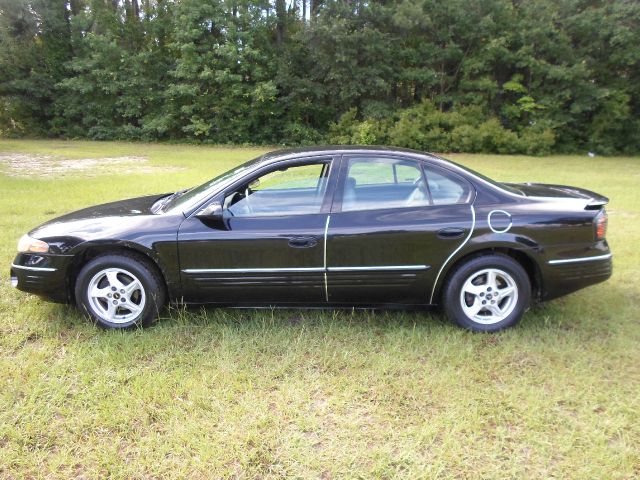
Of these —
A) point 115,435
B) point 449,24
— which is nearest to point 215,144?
point 449,24

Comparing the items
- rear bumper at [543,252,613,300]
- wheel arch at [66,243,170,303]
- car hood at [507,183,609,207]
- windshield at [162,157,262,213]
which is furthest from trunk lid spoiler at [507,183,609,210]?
wheel arch at [66,243,170,303]

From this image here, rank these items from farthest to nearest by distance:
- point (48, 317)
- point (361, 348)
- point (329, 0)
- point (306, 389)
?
point (329, 0)
point (48, 317)
point (361, 348)
point (306, 389)

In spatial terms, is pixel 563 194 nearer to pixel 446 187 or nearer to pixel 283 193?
pixel 446 187

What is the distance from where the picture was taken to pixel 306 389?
299 centimetres

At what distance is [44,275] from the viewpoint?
366cm

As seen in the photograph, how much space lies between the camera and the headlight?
368 cm

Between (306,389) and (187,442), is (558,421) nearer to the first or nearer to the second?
(306,389)

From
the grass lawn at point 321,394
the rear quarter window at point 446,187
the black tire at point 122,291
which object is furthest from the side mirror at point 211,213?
the rear quarter window at point 446,187

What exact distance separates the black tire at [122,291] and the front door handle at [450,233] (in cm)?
216

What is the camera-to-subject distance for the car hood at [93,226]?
3.64 meters

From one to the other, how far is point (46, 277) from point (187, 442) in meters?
1.95

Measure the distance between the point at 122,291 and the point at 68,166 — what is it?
1261 cm

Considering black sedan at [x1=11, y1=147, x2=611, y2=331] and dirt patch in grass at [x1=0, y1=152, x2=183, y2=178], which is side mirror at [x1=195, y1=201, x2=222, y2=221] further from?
dirt patch in grass at [x1=0, y1=152, x2=183, y2=178]

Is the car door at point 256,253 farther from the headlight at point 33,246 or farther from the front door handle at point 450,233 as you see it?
the headlight at point 33,246
